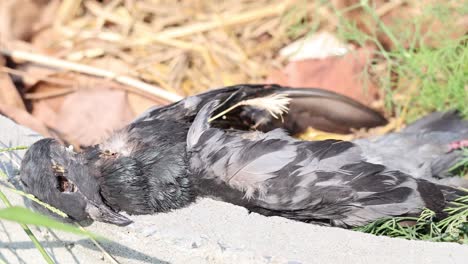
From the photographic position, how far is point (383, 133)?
2908 millimetres

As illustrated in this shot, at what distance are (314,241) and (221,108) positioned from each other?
63 centimetres

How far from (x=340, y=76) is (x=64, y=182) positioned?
132cm

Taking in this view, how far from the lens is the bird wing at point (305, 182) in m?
2.08

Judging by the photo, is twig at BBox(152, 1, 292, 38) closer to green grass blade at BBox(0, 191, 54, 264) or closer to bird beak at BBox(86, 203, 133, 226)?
bird beak at BBox(86, 203, 133, 226)

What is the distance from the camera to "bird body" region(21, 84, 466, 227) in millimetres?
2021

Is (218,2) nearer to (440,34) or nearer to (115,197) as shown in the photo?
(440,34)

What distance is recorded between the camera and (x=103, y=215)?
6.41 feet

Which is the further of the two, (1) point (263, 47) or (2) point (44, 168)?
(1) point (263, 47)

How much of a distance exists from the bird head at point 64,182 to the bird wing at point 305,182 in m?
0.29

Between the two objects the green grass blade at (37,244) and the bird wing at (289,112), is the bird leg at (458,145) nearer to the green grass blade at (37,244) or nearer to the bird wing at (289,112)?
the bird wing at (289,112)

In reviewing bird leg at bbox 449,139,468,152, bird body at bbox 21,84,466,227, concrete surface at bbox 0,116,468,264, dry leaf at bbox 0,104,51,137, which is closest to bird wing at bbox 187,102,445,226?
bird body at bbox 21,84,466,227

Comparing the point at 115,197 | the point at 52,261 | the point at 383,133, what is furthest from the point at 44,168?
the point at 383,133

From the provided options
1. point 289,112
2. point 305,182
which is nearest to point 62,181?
point 305,182

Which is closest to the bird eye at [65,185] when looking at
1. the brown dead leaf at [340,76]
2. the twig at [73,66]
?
the twig at [73,66]
